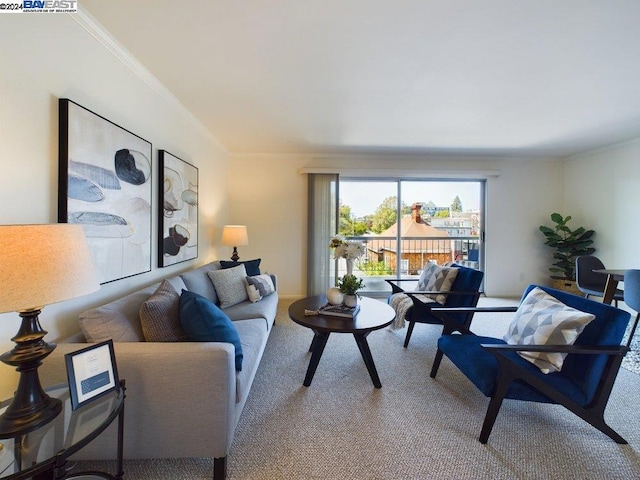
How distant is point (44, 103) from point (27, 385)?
4.22 feet

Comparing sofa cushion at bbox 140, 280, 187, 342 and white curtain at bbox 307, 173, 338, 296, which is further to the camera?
white curtain at bbox 307, 173, 338, 296

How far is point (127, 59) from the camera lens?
6.16ft

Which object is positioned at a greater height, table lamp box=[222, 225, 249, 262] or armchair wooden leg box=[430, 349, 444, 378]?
table lamp box=[222, 225, 249, 262]

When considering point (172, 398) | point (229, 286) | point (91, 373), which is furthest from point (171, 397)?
point (229, 286)

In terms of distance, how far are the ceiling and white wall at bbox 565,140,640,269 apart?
628mm

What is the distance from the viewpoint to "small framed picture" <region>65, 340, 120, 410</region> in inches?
38.9

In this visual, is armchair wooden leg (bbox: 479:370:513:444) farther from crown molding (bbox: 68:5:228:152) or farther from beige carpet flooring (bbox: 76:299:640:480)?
crown molding (bbox: 68:5:228:152)

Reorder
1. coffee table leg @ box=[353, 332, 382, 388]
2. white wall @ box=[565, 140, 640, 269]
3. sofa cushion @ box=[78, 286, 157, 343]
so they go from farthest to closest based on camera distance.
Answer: white wall @ box=[565, 140, 640, 269]
coffee table leg @ box=[353, 332, 382, 388]
sofa cushion @ box=[78, 286, 157, 343]

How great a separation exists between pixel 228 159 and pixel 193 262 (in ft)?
6.20

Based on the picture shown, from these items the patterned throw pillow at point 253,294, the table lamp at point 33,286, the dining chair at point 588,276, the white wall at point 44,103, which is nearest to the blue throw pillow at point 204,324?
the table lamp at point 33,286

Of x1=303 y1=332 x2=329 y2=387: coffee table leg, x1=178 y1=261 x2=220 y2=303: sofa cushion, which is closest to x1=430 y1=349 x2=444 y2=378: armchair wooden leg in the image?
x1=303 y1=332 x2=329 y2=387: coffee table leg

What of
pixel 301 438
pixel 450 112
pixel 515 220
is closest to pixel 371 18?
pixel 450 112

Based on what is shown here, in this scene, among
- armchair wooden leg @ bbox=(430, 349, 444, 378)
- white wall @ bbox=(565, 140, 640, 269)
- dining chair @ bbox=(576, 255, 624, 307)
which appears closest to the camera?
armchair wooden leg @ bbox=(430, 349, 444, 378)

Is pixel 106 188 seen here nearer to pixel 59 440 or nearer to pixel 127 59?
pixel 127 59
